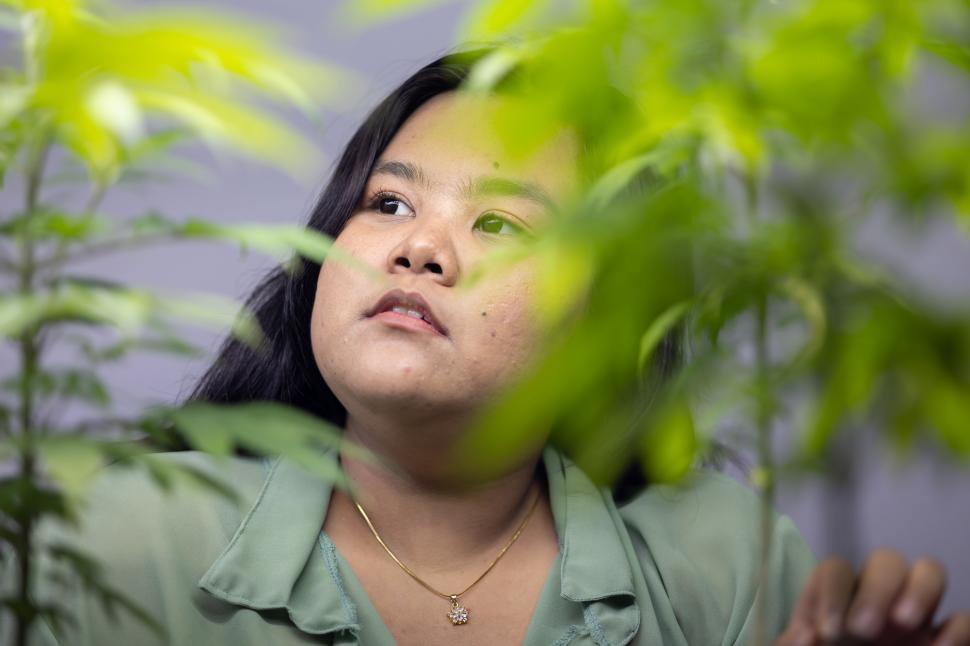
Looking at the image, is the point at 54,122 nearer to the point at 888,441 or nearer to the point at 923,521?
the point at 888,441

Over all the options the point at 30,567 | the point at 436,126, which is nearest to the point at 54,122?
the point at 30,567

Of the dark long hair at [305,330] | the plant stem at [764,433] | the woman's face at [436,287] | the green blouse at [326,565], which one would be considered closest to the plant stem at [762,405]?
the plant stem at [764,433]

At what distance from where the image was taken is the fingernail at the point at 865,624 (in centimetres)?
87

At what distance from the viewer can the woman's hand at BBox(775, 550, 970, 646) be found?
0.86 meters

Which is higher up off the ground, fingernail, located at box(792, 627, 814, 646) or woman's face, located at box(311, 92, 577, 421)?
woman's face, located at box(311, 92, 577, 421)

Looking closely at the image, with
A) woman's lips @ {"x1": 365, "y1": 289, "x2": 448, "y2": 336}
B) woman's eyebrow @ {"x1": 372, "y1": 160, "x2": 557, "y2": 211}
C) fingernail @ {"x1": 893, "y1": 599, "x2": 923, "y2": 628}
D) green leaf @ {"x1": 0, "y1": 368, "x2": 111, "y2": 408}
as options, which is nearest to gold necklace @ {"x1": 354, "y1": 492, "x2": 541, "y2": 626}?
woman's lips @ {"x1": 365, "y1": 289, "x2": 448, "y2": 336}

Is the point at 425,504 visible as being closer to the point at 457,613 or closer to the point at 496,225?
the point at 457,613

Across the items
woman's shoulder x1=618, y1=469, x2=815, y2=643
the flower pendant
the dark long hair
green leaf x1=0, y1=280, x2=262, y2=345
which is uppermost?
green leaf x1=0, y1=280, x2=262, y2=345

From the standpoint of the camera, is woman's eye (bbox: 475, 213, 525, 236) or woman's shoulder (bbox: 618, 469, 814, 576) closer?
woman's eye (bbox: 475, 213, 525, 236)

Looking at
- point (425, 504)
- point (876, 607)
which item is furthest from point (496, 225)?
point (876, 607)

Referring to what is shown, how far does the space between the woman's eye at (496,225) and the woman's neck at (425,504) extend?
261 mm

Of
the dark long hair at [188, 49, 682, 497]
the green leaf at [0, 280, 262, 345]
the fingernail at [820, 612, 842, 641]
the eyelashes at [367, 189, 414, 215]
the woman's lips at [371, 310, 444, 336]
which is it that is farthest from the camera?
the dark long hair at [188, 49, 682, 497]

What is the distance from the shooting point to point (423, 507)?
50.3 inches

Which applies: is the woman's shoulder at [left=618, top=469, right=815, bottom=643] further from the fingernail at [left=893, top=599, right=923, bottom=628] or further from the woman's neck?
the fingernail at [left=893, top=599, right=923, bottom=628]
